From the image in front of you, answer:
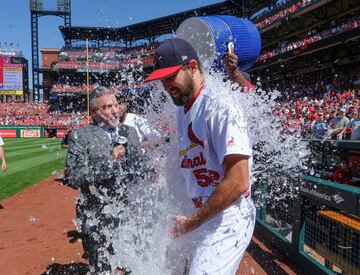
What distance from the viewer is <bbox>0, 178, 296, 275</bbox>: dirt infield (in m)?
5.01

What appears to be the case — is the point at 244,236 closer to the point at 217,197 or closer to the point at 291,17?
the point at 217,197

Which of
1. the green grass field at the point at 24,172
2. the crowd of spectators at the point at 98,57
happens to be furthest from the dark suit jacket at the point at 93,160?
the crowd of spectators at the point at 98,57

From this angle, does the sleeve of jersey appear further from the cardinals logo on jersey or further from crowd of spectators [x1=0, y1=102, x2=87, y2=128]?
crowd of spectators [x1=0, y1=102, x2=87, y2=128]

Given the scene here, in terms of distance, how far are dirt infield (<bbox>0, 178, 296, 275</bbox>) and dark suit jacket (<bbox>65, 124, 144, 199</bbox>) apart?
67.1 inches

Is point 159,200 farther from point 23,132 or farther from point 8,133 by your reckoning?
point 8,133

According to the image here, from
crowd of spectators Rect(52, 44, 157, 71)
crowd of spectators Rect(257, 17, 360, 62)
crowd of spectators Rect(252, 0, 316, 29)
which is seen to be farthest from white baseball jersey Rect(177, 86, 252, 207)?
crowd of spectators Rect(52, 44, 157, 71)

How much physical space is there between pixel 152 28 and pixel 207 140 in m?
58.9

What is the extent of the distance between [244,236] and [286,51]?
27.2 metres

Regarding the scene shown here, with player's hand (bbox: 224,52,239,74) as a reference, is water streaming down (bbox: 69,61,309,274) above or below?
below

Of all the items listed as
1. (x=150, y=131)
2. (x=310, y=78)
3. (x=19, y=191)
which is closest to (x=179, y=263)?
(x=150, y=131)

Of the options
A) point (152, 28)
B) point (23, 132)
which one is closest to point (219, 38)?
point (23, 132)

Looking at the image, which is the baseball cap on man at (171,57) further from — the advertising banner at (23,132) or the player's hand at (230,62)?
the advertising banner at (23,132)

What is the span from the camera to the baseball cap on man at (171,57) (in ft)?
7.31

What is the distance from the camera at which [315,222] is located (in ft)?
16.0
